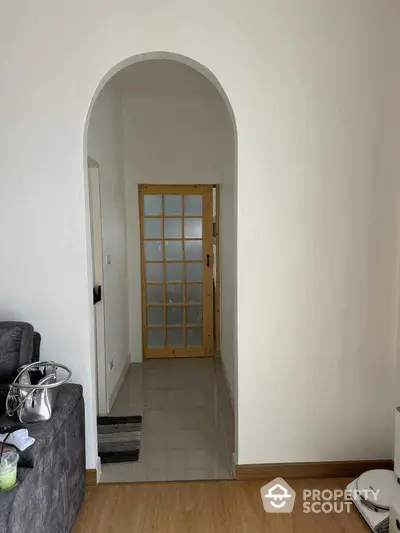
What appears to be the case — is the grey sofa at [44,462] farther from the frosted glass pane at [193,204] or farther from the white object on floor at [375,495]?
the frosted glass pane at [193,204]

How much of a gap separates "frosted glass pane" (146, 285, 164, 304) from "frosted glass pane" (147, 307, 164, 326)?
8 centimetres

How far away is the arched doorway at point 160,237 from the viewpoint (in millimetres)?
3453

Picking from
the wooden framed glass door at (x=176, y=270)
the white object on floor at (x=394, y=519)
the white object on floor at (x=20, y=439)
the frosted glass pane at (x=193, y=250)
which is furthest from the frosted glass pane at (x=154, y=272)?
the white object on floor at (x=394, y=519)

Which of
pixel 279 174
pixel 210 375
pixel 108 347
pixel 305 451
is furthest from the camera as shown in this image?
pixel 210 375

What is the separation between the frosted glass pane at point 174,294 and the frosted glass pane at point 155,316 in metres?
0.15

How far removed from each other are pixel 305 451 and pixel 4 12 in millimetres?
2951

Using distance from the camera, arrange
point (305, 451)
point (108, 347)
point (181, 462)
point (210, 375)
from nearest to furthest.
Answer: point (305, 451)
point (181, 462)
point (108, 347)
point (210, 375)

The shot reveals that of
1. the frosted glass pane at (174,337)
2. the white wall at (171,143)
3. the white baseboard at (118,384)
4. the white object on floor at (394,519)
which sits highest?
the white wall at (171,143)

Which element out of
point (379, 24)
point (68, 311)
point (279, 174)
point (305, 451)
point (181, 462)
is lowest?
point (181, 462)

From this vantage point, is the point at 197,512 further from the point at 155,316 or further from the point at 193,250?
the point at 193,250

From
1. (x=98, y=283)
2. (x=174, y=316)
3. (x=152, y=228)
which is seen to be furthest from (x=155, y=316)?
(x=98, y=283)

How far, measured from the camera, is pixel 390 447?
2.51m

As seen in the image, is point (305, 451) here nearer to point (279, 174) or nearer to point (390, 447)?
point (390, 447)

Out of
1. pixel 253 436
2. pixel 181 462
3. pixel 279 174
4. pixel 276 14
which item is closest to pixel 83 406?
pixel 181 462
